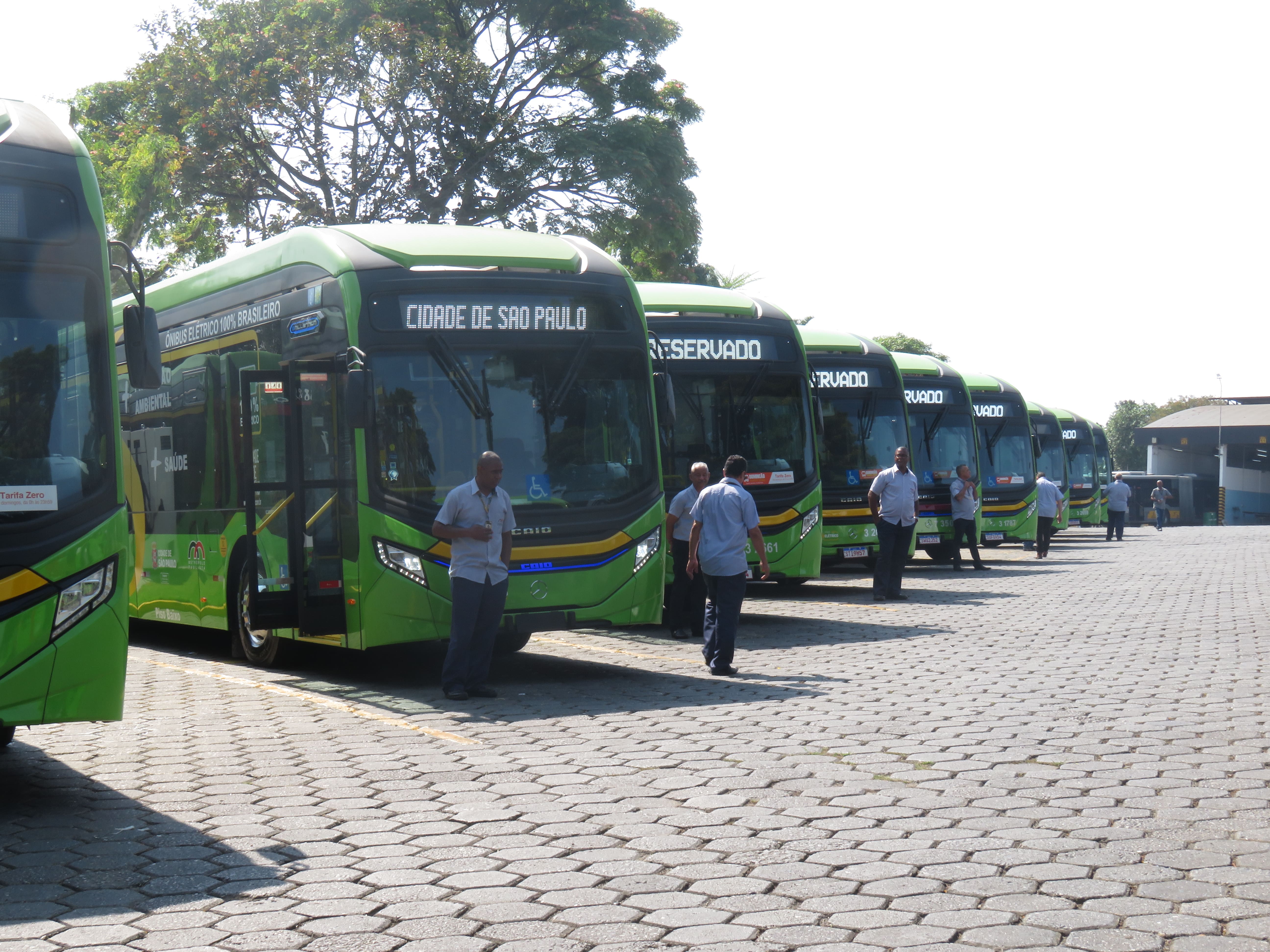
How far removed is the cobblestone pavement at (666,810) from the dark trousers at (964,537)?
10.8 m

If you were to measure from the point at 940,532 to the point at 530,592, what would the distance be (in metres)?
14.1

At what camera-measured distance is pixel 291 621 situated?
426 inches

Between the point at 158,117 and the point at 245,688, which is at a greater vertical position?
the point at 158,117

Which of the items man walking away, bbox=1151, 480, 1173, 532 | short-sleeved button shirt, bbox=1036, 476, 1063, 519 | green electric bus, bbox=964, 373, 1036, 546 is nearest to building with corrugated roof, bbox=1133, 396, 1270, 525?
man walking away, bbox=1151, 480, 1173, 532

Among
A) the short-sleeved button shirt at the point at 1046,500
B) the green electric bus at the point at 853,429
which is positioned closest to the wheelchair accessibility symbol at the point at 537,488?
the green electric bus at the point at 853,429

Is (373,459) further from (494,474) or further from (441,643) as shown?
(441,643)

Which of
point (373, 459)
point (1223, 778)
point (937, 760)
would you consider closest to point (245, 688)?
point (373, 459)

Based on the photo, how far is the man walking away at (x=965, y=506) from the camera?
22.3 meters

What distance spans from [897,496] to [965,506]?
578cm

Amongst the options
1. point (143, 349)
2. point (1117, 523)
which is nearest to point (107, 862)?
point (143, 349)

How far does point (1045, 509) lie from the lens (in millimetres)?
28500

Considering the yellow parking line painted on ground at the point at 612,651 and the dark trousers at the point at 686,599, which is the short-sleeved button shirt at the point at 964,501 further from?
the yellow parking line painted on ground at the point at 612,651

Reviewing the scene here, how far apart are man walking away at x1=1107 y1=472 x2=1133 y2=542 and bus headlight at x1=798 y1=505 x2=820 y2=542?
A: 80.1 ft

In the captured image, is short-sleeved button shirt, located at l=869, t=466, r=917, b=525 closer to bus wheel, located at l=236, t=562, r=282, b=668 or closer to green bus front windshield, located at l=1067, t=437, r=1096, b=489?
bus wheel, located at l=236, t=562, r=282, b=668
